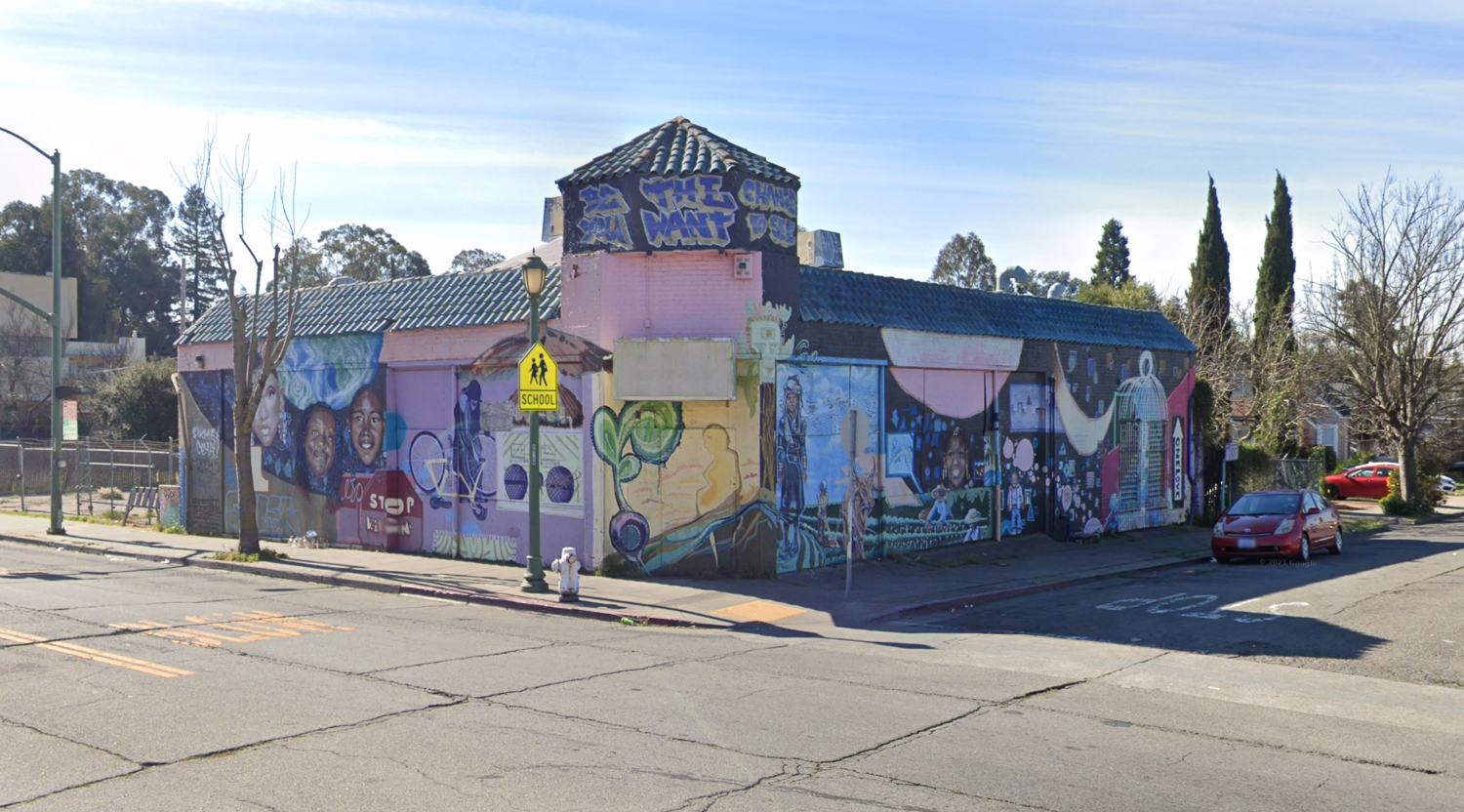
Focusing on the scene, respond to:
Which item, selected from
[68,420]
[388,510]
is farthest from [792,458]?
[68,420]

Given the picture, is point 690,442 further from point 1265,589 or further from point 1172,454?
point 1172,454

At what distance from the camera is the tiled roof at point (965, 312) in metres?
19.2

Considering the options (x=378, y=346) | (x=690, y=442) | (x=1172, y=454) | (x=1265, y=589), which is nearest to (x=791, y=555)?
(x=690, y=442)

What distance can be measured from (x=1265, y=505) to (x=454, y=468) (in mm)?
15378

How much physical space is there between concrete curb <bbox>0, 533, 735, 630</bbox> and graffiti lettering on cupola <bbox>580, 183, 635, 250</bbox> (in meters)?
5.73

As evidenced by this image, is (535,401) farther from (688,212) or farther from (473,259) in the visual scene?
(473,259)

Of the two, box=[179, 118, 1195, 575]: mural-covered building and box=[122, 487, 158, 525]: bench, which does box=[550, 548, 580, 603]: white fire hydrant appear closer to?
box=[179, 118, 1195, 575]: mural-covered building

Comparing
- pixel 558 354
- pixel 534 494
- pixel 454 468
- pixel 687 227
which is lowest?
pixel 534 494

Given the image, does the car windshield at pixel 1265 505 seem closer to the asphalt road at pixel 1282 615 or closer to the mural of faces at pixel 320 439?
the asphalt road at pixel 1282 615

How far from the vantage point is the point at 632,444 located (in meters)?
17.8

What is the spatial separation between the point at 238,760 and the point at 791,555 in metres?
11.4

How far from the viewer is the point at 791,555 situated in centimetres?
1822

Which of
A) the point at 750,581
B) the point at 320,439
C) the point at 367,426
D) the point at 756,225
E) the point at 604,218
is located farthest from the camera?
the point at 320,439

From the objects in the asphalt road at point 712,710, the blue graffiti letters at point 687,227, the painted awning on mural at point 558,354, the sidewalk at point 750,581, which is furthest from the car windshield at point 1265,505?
the painted awning on mural at point 558,354
